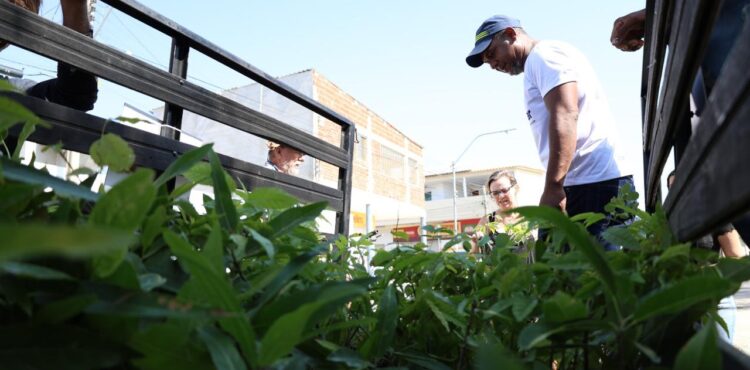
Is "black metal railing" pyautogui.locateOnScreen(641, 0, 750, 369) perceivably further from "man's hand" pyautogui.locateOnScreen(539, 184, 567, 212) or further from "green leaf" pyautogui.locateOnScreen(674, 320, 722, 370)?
"man's hand" pyautogui.locateOnScreen(539, 184, 567, 212)

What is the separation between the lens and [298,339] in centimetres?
30

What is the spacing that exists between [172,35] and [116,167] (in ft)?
4.45

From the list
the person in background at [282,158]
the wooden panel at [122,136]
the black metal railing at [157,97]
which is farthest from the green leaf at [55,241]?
the person in background at [282,158]

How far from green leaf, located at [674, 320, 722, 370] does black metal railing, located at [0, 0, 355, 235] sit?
44.9 inches

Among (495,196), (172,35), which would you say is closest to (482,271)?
(172,35)

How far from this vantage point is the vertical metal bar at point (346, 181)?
7.38 feet

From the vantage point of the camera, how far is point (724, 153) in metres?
0.42

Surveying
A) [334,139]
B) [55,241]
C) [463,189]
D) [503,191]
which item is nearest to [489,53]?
[503,191]

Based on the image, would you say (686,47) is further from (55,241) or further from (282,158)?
(282,158)

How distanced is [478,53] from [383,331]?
2.79 metres

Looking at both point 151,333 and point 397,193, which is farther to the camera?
point 397,193

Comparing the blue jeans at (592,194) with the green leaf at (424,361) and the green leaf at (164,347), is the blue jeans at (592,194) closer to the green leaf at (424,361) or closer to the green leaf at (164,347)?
the green leaf at (424,361)

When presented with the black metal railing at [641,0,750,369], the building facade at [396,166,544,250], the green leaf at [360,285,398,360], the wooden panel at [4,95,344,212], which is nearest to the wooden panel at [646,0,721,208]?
the black metal railing at [641,0,750,369]

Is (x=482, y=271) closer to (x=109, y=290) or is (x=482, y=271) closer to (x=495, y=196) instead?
(x=109, y=290)
